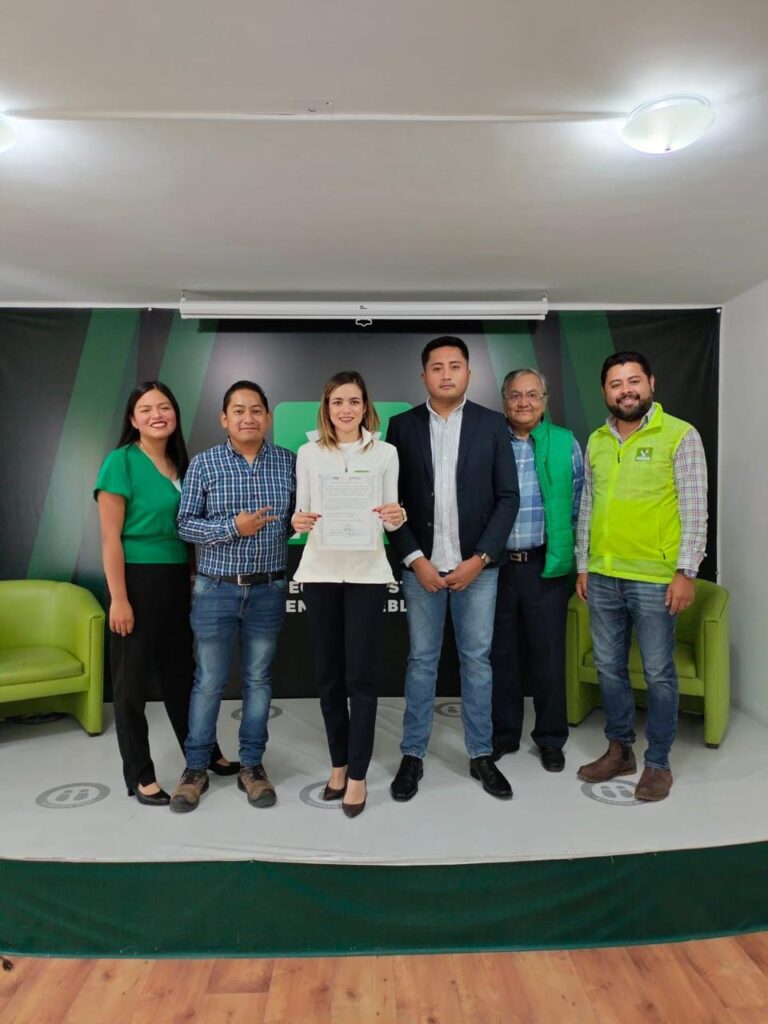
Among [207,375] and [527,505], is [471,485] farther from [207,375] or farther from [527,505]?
[207,375]

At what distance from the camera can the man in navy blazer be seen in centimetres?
264

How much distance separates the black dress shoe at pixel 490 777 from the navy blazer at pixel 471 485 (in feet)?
2.72

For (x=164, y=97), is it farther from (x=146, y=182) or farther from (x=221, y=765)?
(x=221, y=765)

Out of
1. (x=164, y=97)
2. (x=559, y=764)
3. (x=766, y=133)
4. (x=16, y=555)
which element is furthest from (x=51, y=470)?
(x=766, y=133)

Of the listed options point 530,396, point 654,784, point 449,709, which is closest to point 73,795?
point 449,709

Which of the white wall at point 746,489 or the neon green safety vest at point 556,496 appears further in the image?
the white wall at point 746,489

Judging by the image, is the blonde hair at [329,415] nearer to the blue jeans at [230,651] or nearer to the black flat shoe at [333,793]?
the blue jeans at [230,651]

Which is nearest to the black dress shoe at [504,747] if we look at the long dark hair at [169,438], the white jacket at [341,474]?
the white jacket at [341,474]

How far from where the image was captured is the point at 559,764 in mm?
2920

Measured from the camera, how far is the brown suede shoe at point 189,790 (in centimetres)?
254

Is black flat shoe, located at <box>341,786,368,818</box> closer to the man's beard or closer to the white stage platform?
the white stage platform

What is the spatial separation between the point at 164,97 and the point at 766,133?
68.3 inches

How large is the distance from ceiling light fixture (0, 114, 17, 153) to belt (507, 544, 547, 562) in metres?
2.22

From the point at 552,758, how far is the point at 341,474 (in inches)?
60.3
